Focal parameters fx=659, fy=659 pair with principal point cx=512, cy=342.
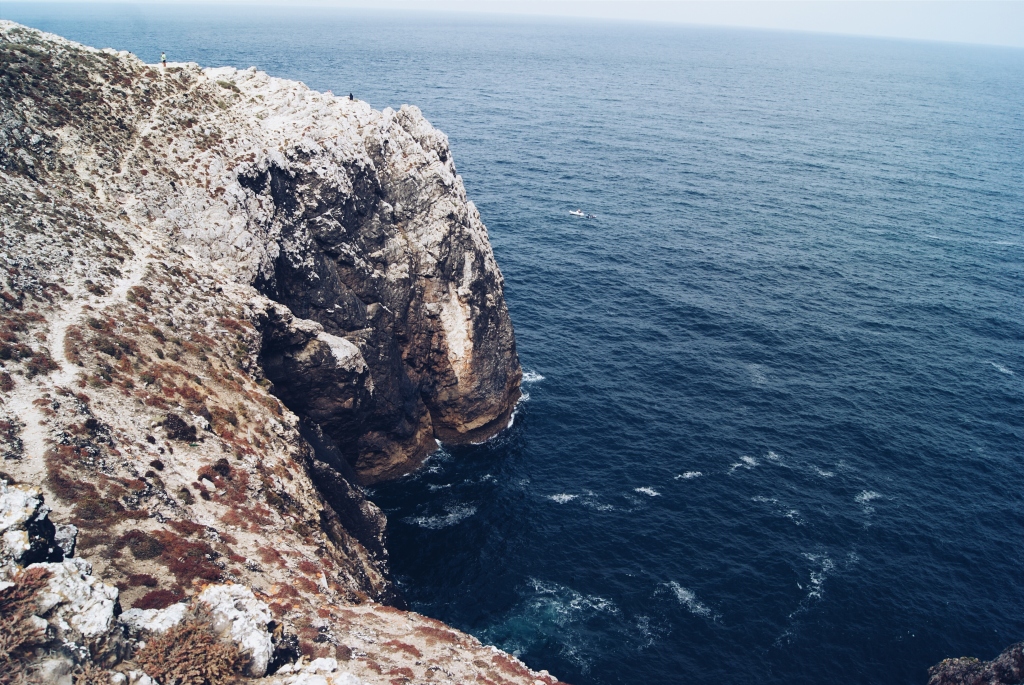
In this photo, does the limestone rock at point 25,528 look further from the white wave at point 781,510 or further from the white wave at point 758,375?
the white wave at point 758,375

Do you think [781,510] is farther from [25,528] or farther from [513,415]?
[25,528]

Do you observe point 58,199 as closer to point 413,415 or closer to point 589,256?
point 413,415

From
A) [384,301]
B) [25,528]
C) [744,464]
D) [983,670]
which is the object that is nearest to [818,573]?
[983,670]

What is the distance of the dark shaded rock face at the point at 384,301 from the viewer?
60.8 meters

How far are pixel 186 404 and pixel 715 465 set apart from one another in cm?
5624

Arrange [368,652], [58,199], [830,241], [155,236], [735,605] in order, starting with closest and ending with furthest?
[368,652], [58,199], [155,236], [735,605], [830,241]

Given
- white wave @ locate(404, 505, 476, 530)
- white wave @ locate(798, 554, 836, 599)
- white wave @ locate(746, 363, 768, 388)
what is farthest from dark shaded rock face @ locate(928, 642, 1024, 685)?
white wave @ locate(404, 505, 476, 530)

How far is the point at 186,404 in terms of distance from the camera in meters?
43.1

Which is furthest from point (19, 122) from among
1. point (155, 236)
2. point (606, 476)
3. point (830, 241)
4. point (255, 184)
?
point (830, 241)

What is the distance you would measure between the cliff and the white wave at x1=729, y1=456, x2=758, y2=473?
91.6ft

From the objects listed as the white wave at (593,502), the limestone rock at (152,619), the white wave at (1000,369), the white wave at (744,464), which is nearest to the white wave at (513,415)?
the white wave at (593,502)

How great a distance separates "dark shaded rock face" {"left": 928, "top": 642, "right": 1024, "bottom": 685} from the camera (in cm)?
5015

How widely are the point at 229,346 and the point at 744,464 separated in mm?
56329

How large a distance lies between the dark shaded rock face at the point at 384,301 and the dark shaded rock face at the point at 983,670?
1946 inches
